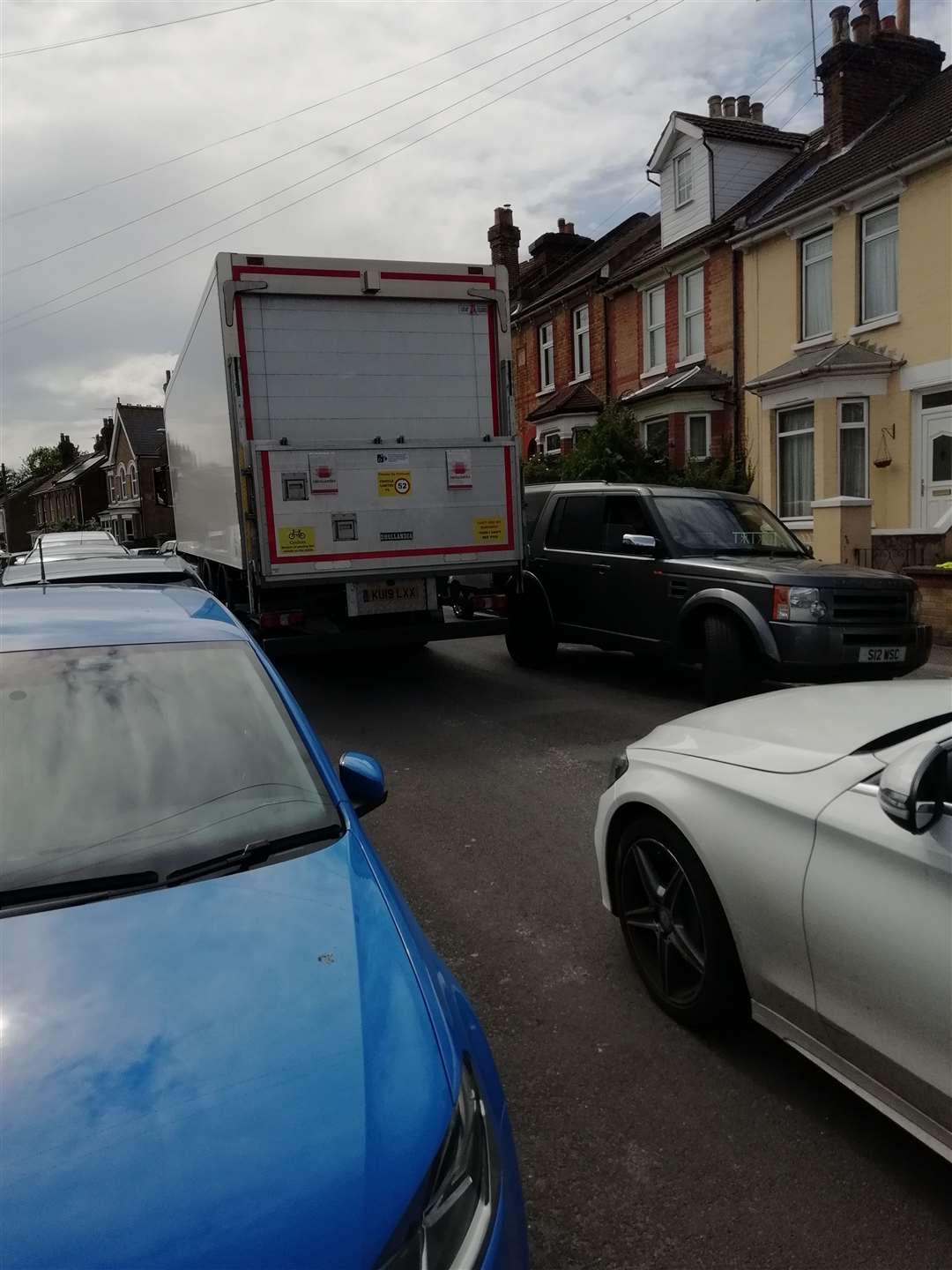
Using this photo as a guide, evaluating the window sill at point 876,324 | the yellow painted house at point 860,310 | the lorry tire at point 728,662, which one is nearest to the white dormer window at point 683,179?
the yellow painted house at point 860,310

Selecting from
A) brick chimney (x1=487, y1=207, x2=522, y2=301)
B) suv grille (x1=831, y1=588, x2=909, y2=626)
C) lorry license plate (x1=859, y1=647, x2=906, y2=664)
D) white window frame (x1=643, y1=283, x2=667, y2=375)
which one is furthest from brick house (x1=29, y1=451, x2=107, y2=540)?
lorry license plate (x1=859, y1=647, x2=906, y2=664)

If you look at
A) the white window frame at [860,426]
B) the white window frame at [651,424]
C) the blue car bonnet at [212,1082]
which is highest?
the white window frame at [651,424]

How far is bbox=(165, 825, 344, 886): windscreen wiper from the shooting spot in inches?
95.4

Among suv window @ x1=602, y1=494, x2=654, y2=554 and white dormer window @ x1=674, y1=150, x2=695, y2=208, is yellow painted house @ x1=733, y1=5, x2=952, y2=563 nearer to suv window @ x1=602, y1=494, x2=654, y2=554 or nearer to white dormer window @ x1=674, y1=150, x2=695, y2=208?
white dormer window @ x1=674, y1=150, x2=695, y2=208

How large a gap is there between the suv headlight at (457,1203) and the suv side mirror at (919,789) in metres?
1.18

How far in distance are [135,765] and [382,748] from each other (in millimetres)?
4675

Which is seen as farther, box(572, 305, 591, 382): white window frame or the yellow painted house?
box(572, 305, 591, 382): white window frame

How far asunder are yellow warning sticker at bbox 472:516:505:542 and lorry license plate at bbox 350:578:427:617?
0.67 metres

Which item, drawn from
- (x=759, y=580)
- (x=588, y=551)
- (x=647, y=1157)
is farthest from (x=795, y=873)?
(x=588, y=551)

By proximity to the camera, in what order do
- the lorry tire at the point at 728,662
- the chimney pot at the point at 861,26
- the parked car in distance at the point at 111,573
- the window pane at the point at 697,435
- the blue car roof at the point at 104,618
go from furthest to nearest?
the window pane at the point at 697,435
the chimney pot at the point at 861,26
the lorry tire at the point at 728,662
the parked car in distance at the point at 111,573
the blue car roof at the point at 104,618

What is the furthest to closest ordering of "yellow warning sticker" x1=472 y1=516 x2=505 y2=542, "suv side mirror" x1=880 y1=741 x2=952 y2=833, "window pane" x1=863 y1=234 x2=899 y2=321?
1. "window pane" x1=863 y1=234 x2=899 y2=321
2. "yellow warning sticker" x1=472 y1=516 x2=505 y2=542
3. "suv side mirror" x1=880 y1=741 x2=952 y2=833

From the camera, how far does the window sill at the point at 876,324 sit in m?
16.5

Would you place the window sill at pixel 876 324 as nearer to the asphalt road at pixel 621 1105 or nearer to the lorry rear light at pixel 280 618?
the lorry rear light at pixel 280 618

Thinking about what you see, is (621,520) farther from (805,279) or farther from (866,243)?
(805,279)
